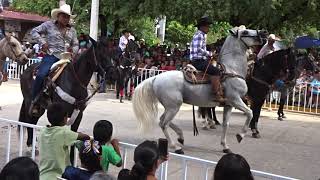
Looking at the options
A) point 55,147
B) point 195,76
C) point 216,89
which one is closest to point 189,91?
point 195,76

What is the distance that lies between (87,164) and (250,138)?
7116 millimetres

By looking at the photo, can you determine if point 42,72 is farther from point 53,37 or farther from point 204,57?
point 204,57

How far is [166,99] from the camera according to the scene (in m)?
9.16

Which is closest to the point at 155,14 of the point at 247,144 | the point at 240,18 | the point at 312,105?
the point at 240,18

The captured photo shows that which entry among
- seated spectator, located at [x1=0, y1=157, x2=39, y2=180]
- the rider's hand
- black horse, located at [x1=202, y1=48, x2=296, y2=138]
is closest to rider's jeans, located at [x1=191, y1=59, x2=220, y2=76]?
black horse, located at [x1=202, y1=48, x2=296, y2=138]

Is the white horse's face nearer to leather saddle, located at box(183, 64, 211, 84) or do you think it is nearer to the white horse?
the white horse

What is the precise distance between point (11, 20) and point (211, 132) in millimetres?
21942

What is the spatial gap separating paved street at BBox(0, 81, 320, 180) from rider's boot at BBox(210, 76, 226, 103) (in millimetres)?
1008

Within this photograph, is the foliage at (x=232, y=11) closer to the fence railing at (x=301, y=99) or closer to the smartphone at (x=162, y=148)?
the fence railing at (x=301, y=99)

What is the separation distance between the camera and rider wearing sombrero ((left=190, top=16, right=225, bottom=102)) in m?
9.17

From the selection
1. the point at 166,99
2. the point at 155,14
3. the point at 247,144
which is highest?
the point at 155,14

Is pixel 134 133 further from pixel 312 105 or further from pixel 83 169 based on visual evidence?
pixel 312 105

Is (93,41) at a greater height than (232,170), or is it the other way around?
(93,41)

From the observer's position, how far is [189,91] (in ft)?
30.5
